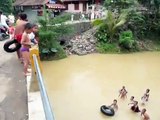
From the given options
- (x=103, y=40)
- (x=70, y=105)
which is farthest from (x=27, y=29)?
(x=103, y=40)

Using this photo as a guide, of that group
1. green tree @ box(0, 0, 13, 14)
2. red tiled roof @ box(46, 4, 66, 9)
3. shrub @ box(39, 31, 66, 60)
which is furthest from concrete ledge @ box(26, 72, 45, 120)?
green tree @ box(0, 0, 13, 14)

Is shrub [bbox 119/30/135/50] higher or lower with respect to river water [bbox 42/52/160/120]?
higher

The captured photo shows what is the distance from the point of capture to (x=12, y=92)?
4.94 m

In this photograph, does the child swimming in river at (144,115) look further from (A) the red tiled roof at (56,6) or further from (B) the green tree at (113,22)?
(A) the red tiled roof at (56,6)

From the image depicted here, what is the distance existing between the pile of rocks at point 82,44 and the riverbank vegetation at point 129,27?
11.9 inches

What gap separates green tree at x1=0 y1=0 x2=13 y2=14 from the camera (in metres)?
23.6


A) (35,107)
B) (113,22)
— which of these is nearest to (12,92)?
(35,107)

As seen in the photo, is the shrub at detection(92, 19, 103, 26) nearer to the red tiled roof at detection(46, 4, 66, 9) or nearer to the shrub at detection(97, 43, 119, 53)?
the shrub at detection(97, 43, 119, 53)

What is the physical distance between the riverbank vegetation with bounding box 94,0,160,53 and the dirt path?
299 inches

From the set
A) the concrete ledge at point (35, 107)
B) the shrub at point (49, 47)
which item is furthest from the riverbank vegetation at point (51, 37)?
the concrete ledge at point (35, 107)

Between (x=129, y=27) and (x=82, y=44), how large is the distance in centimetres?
274

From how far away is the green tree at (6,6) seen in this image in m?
23.6

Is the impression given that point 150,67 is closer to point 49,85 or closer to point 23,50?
point 49,85

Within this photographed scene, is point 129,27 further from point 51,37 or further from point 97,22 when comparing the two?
point 51,37
